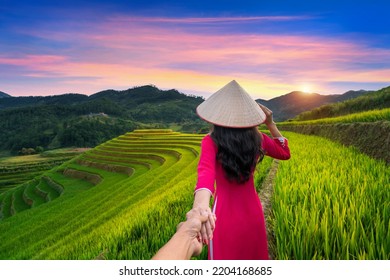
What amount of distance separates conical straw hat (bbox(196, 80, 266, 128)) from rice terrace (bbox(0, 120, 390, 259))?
2.22 feet

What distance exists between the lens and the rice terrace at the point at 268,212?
1.53 meters

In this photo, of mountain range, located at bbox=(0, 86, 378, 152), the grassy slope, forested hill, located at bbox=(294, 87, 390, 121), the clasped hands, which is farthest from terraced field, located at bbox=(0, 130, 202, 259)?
mountain range, located at bbox=(0, 86, 378, 152)

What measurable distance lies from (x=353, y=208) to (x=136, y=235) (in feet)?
8.23

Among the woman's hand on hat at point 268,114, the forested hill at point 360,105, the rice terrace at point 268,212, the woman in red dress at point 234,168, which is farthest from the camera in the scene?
the forested hill at point 360,105

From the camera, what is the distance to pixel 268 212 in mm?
2691

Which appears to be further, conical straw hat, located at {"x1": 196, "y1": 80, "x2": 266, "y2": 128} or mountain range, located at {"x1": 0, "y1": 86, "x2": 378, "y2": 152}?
mountain range, located at {"x1": 0, "y1": 86, "x2": 378, "y2": 152}

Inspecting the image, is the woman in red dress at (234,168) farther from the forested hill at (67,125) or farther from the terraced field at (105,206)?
the forested hill at (67,125)

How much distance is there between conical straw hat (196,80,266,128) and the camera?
→ 161cm

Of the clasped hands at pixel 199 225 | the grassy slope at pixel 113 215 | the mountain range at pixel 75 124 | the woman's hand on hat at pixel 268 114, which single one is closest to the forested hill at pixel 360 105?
the grassy slope at pixel 113 215

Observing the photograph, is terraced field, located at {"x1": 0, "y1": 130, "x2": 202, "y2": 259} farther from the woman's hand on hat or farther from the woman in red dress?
the woman's hand on hat
